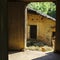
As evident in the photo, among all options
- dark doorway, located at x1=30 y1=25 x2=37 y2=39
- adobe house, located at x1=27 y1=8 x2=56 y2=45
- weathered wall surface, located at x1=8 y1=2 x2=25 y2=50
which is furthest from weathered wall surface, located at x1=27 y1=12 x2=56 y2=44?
weathered wall surface, located at x1=8 y1=2 x2=25 y2=50

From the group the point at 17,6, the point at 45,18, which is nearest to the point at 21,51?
the point at 17,6

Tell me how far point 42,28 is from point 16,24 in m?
8.82

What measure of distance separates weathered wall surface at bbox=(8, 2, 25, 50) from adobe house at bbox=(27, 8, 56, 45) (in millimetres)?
7998

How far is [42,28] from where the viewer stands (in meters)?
18.9

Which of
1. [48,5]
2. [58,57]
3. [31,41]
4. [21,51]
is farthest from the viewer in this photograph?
[48,5]

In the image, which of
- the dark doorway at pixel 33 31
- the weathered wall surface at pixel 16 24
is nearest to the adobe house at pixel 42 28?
the dark doorway at pixel 33 31

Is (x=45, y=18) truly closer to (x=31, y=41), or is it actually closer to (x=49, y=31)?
(x=49, y=31)

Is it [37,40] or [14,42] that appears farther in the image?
[37,40]

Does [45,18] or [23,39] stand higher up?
[45,18]

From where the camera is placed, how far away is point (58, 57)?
889 centimetres

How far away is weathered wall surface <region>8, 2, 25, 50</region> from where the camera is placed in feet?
33.5

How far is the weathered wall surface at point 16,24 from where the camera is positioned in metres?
10.2

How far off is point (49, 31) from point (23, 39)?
29.0 ft

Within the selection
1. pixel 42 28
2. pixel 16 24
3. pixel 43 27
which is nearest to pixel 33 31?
pixel 42 28
